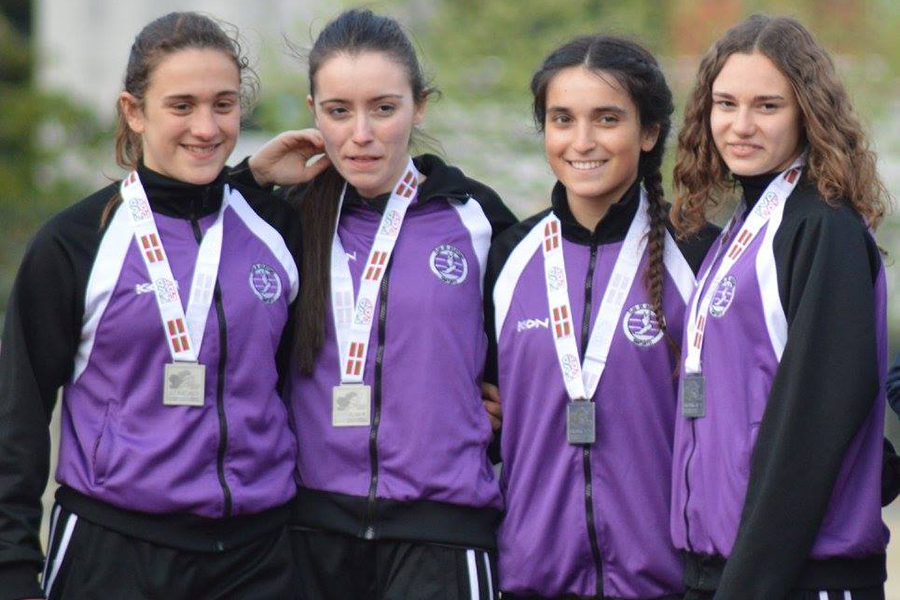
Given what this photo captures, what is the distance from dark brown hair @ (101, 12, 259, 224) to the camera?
178 inches

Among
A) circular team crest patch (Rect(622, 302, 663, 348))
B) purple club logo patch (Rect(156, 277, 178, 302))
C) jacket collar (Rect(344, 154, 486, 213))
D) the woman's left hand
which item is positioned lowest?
circular team crest patch (Rect(622, 302, 663, 348))

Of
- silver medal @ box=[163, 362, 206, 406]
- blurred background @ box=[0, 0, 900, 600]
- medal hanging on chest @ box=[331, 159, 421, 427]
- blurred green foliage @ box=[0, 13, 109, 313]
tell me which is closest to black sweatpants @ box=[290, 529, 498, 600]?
medal hanging on chest @ box=[331, 159, 421, 427]

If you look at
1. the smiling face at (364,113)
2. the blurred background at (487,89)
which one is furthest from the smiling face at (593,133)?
the blurred background at (487,89)

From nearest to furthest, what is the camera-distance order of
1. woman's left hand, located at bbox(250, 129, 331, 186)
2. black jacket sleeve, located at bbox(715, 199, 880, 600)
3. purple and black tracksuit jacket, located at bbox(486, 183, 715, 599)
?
black jacket sleeve, located at bbox(715, 199, 880, 600) → purple and black tracksuit jacket, located at bbox(486, 183, 715, 599) → woman's left hand, located at bbox(250, 129, 331, 186)

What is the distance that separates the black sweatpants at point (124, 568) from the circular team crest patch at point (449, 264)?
3.32 feet

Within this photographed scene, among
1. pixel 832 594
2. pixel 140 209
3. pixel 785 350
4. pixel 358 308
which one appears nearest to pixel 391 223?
pixel 358 308

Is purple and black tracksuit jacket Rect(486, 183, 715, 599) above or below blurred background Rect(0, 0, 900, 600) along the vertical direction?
below

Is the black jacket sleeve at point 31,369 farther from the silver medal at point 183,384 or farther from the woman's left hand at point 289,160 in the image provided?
the woman's left hand at point 289,160

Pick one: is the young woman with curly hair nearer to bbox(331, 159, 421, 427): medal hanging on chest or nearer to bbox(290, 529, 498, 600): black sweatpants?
bbox(290, 529, 498, 600): black sweatpants

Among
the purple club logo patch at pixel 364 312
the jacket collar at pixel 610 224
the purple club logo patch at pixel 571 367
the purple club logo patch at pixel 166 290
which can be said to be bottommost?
the purple club logo patch at pixel 571 367

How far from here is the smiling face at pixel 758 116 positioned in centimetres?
426

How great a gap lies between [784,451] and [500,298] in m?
1.12

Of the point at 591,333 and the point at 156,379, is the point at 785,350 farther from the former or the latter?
the point at 156,379

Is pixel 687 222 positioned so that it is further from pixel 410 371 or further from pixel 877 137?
pixel 877 137
